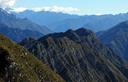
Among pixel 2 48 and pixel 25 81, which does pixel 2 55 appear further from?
pixel 25 81

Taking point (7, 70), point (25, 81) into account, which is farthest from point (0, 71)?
point (25, 81)

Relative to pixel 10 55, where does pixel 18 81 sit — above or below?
below

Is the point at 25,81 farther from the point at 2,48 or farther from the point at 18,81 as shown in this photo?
the point at 2,48

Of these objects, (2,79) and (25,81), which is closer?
(2,79)

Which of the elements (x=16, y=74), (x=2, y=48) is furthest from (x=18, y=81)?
(x=2, y=48)

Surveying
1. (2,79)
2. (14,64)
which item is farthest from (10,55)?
(2,79)

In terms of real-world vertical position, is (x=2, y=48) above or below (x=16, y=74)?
above

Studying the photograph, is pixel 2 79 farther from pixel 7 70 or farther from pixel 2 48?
pixel 2 48
